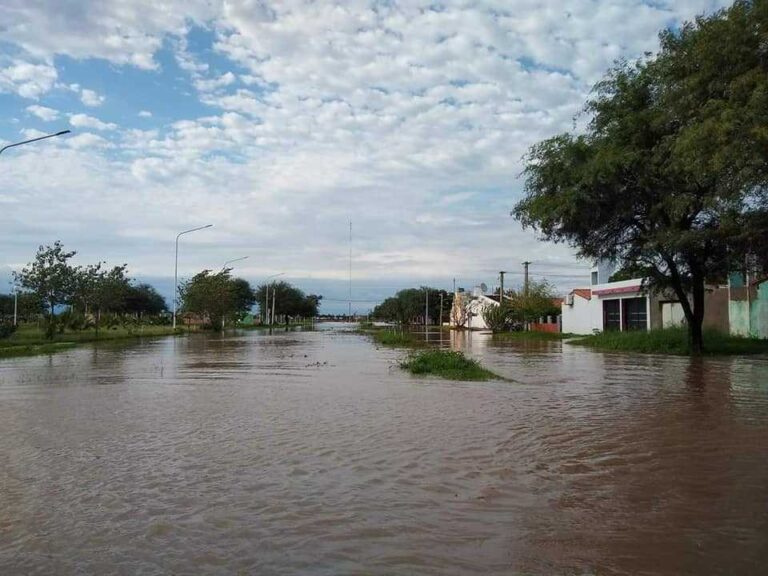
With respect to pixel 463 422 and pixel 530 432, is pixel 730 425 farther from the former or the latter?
pixel 463 422

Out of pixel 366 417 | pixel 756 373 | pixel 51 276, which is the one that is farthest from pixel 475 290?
pixel 366 417

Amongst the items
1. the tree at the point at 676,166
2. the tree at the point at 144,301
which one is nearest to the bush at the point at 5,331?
the tree at the point at 676,166

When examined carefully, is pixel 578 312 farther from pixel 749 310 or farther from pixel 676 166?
pixel 676 166

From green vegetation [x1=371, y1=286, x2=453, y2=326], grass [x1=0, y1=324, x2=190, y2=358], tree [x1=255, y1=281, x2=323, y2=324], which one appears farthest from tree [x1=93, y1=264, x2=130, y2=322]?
green vegetation [x1=371, y1=286, x2=453, y2=326]

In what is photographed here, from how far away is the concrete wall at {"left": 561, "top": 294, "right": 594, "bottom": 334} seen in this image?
51.8m

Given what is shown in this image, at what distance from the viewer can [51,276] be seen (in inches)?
1540

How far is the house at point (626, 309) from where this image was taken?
1415 inches

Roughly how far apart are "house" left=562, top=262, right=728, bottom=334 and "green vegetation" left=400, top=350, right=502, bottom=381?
13.3m

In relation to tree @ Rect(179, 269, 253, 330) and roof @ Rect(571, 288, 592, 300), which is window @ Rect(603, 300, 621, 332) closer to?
roof @ Rect(571, 288, 592, 300)

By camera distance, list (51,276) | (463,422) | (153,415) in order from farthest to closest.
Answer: (51,276)
(153,415)
(463,422)

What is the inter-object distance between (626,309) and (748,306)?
13555mm

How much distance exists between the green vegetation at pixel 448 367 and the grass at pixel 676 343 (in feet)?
40.9

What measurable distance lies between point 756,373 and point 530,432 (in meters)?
12.1

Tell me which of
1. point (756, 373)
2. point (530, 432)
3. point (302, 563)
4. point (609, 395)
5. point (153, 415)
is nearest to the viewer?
point (302, 563)
